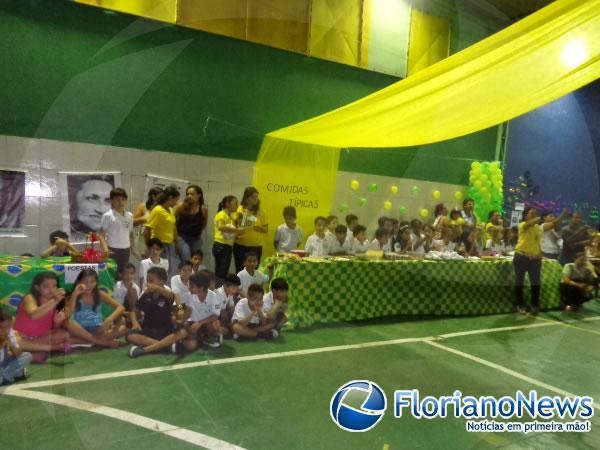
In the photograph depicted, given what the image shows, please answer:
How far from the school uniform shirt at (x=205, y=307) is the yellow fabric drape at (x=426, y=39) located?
206 inches

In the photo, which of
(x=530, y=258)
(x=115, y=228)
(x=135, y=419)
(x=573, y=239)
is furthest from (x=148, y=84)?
(x=573, y=239)

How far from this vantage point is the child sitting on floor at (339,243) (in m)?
5.09

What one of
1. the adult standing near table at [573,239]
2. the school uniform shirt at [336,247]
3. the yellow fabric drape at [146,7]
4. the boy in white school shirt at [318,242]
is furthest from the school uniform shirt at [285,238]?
the adult standing near table at [573,239]

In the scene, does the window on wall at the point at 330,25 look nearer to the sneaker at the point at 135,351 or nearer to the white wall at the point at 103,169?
the white wall at the point at 103,169

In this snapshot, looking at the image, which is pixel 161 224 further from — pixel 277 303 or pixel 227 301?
pixel 277 303

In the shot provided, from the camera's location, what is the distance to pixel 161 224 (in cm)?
443

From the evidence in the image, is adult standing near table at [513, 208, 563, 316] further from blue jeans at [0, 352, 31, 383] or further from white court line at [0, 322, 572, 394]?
blue jeans at [0, 352, 31, 383]

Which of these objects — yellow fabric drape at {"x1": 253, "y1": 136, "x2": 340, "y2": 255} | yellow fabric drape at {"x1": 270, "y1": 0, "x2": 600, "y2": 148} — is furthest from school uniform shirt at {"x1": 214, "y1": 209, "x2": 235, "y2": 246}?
yellow fabric drape at {"x1": 270, "y1": 0, "x2": 600, "y2": 148}

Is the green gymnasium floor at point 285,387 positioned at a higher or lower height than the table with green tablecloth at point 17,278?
lower

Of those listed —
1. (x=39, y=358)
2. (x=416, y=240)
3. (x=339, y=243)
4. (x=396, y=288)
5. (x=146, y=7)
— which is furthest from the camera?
(x=416, y=240)

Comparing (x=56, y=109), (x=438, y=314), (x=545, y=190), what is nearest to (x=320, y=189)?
(x=438, y=314)

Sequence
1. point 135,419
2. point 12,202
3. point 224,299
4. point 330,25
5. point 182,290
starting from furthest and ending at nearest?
point 330,25
point 12,202
point 224,299
point 182,290
point 135,419

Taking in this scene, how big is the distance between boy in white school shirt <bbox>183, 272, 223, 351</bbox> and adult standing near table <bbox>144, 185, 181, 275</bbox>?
0.74 m

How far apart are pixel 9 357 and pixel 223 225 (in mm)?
2240
